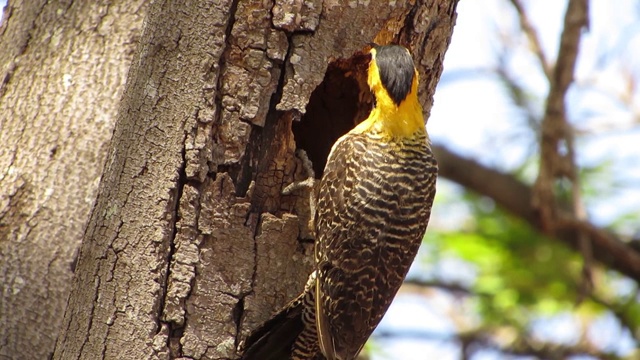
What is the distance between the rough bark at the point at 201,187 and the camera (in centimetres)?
331

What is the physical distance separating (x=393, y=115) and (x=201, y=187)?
103cm

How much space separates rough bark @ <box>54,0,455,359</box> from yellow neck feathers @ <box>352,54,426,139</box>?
1.41 feet

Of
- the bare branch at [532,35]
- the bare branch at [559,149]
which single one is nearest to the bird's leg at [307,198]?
the bare branch at [559,149]

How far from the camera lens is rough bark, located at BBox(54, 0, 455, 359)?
3307 mm

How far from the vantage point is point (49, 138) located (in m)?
4.30

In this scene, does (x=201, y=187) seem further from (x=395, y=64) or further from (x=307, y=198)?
(x=395, y=64)

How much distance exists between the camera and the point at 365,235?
12.2 ft

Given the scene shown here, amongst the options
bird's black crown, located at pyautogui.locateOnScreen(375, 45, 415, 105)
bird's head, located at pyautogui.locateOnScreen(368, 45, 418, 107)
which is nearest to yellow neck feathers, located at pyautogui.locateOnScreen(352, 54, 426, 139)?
bird's head, located at pyautogui.locateOnScreen(368, 45, 418, 107)

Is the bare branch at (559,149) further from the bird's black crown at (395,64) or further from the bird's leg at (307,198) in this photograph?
the bird's leg at (307,198)

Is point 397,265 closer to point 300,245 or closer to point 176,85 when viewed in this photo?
point 300,245

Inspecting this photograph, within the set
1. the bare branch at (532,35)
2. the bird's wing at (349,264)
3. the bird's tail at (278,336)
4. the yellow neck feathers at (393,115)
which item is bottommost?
the bird's tail at (278,336)

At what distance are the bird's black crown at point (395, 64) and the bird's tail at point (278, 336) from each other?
3.25 ft

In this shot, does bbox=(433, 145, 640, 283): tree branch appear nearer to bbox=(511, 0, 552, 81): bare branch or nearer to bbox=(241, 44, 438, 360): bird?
bbox=(511, 0, 552, 81): bare branch

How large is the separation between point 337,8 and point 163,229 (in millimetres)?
1146
